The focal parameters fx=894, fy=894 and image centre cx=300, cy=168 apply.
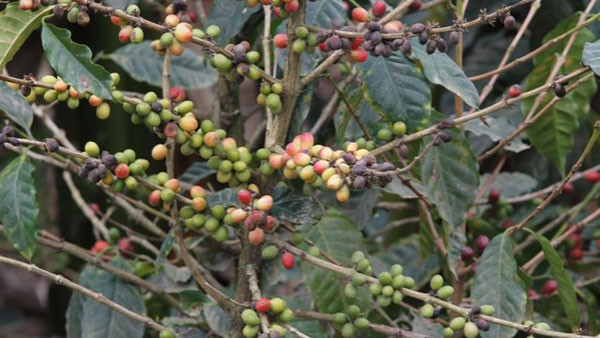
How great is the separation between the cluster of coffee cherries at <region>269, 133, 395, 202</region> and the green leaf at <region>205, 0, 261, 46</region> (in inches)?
9.8

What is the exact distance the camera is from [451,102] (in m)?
1.89

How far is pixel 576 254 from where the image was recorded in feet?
5.49

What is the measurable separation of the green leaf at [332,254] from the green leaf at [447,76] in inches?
13.0

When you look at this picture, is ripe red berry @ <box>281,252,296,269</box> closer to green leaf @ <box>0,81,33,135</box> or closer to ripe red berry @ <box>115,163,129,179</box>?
ripe red berry @ <box>115,163,129,179</box>

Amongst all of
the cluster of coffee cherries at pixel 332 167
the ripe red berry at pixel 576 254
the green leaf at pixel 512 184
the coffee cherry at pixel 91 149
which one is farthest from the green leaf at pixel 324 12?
the ripe red berry at pixel 576 254

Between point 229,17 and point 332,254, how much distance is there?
38cm

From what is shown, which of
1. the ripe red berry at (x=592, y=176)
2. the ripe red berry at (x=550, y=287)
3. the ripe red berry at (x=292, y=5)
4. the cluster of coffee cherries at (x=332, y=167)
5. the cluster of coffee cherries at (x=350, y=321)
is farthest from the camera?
the ripe red berry at (x=592, y=176)

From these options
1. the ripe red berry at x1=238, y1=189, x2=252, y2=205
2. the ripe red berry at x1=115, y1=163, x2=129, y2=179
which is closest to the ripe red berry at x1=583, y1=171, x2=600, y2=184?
the ripe red berry at x1=238, y1=189, x2=252, y2=205

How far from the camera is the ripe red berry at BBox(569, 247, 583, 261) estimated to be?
1672 mm

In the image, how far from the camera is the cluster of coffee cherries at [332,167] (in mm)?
949

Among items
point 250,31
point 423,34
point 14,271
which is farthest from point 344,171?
point 14,271

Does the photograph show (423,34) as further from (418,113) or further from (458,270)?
(458,270)

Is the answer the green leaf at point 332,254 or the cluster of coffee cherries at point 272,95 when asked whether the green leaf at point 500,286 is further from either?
the cluster of coffee cherries at point 272,95

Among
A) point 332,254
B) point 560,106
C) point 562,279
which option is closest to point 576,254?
point 560,106
